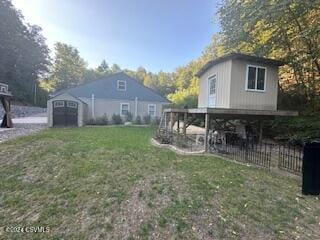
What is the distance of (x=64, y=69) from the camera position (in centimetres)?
4744

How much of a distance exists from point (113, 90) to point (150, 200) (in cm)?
1957

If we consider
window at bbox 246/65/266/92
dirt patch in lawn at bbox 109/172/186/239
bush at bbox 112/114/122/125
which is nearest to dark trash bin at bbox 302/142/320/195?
dirt patch in lawn at bbox 109/172/186/239

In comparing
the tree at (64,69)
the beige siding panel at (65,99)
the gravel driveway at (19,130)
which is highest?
the tree at (64,69)

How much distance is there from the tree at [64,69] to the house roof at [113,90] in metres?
26.8

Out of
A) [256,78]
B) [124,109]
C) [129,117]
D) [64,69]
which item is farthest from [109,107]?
[64,69]

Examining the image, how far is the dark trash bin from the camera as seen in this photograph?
498cm

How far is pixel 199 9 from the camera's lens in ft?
56.7

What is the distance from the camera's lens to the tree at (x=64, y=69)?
47.4m

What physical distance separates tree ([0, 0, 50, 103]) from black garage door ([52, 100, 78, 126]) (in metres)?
23.2

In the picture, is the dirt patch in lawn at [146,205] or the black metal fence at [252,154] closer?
the dirt patch in lawn at [146,205]

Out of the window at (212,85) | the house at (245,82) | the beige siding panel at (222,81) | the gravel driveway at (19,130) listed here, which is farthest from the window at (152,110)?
the house at (245,82)

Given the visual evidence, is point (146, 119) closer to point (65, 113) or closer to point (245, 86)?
point (65, 113)

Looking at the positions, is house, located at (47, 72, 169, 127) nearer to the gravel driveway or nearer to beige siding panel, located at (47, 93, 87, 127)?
beige siding panel, located at (47, 93, 87, 127)

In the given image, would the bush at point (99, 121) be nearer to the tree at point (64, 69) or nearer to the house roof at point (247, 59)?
the house roof at point (247, 59)
